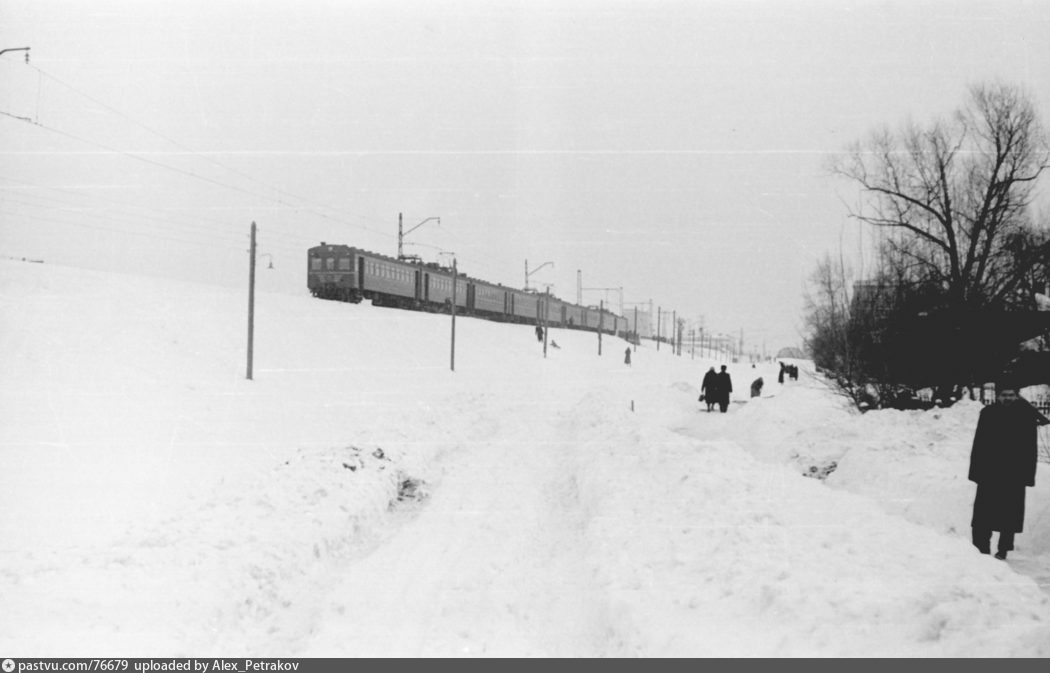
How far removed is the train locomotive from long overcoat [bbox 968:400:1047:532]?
3135 cm

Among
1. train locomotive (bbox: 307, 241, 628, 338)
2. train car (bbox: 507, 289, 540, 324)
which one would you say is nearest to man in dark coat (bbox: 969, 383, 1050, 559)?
train locomotive (bbox: 307, 241, 628, 338)

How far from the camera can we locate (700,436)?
66.6ft

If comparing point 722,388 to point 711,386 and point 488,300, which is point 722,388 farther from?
point 488,300

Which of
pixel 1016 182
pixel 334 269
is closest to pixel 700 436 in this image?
pixel 1016 182

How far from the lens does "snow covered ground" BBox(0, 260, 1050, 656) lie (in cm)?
482

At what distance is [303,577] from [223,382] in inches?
517

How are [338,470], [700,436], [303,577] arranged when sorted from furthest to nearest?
[700,436]
[338,470]
[303,577]

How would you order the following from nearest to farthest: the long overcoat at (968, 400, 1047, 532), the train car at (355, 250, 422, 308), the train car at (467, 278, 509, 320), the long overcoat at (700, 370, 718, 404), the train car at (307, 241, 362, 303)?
the long overcoat at (968, 400, 1047, 532)
the long overcoat at (700, 370, 718, 404)
the train car at (307, 241, 362, 303)
the train car at (355, 250, 422, 308)
the train car at (467, 278, 509, 320)

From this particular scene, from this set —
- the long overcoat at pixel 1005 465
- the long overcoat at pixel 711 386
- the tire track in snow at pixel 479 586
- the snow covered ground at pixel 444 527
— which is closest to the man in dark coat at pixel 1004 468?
the long overcoat at pixel 1005 465

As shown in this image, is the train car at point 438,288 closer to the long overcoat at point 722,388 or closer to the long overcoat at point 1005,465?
the long overcoat at point 722,388

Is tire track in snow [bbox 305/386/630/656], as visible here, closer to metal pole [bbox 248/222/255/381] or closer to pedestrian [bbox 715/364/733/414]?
metal pole [bbox 248/222/255/381]

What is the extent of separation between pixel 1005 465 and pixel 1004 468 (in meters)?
0.04

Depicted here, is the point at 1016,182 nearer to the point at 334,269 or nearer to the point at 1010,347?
the point at 1010,347
